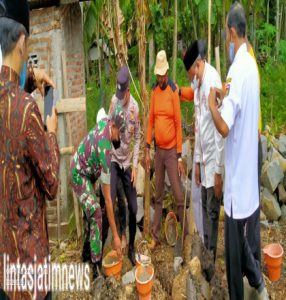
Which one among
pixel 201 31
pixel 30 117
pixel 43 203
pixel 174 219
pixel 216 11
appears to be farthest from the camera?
pixel 201 31

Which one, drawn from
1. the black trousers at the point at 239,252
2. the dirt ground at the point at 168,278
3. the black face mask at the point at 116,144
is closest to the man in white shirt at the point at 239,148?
the black trousers at the point at 239,252

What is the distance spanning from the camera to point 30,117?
2029mm

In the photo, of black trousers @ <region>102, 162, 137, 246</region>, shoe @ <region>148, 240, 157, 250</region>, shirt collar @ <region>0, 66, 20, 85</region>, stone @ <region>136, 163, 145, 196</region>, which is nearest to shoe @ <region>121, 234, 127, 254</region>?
black trousers @ <region>102, 162, 137, 246</region>

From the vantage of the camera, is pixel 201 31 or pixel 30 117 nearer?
pixel 30 117

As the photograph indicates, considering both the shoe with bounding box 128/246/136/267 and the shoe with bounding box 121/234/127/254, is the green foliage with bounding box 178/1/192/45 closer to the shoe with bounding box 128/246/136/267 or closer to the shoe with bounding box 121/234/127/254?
the shoe with bounding box 121/234/127/254

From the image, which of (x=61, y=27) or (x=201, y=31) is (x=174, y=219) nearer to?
(x=61, y=27)

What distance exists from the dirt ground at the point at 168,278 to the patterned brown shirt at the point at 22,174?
158 centimetres

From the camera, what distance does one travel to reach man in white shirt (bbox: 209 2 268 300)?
3029 millimetres

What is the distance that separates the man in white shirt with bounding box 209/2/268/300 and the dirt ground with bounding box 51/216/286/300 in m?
0.48

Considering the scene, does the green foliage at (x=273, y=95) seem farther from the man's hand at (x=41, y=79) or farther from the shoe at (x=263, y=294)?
the man's hand at (x=41, y=79)

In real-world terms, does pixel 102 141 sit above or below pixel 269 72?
below

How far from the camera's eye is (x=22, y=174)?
210cm

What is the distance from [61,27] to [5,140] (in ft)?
11.0

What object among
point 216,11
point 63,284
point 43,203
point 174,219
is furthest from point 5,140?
point 216,11
